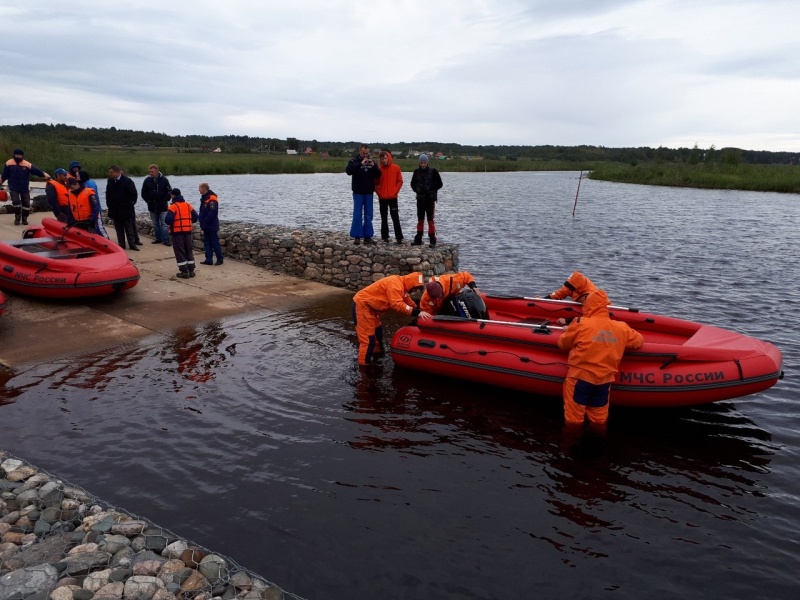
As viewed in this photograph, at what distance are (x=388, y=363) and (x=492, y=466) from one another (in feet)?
9.24

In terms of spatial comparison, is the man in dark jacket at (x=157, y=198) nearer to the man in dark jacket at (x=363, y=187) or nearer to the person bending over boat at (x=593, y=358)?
the man in dark jacket at (x=363, y=187)

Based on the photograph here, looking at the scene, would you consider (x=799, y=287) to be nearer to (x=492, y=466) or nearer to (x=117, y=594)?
(x=492, y=466)

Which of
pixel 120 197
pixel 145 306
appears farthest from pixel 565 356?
pixel 120 197

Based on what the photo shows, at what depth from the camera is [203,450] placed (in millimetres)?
5648

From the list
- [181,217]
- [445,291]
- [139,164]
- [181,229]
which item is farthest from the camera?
[139,164]

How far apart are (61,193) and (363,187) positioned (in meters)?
6.10

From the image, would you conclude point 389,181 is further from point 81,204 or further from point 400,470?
point 400,470

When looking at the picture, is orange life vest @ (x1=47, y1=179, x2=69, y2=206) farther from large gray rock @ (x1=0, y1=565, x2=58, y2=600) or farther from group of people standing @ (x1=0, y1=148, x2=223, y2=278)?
large gray rock @ (x1=0, y1=565, x2=58, y2=600)

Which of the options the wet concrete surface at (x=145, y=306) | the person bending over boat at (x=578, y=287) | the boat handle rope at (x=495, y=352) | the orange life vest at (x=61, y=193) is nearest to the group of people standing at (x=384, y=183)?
the wet concrete surface at (x=145, y=306)

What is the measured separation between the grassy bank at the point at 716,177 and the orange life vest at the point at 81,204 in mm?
44215

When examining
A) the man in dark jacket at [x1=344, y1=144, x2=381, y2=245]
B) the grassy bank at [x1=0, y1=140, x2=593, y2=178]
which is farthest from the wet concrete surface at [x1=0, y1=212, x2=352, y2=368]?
the grassy bank at [x1=0, y1=140, x2=593, y2=178]

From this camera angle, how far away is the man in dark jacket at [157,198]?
1227 centimetres

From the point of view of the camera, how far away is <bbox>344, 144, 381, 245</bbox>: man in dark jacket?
35.7 feet

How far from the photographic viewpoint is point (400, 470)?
5.49 meters
